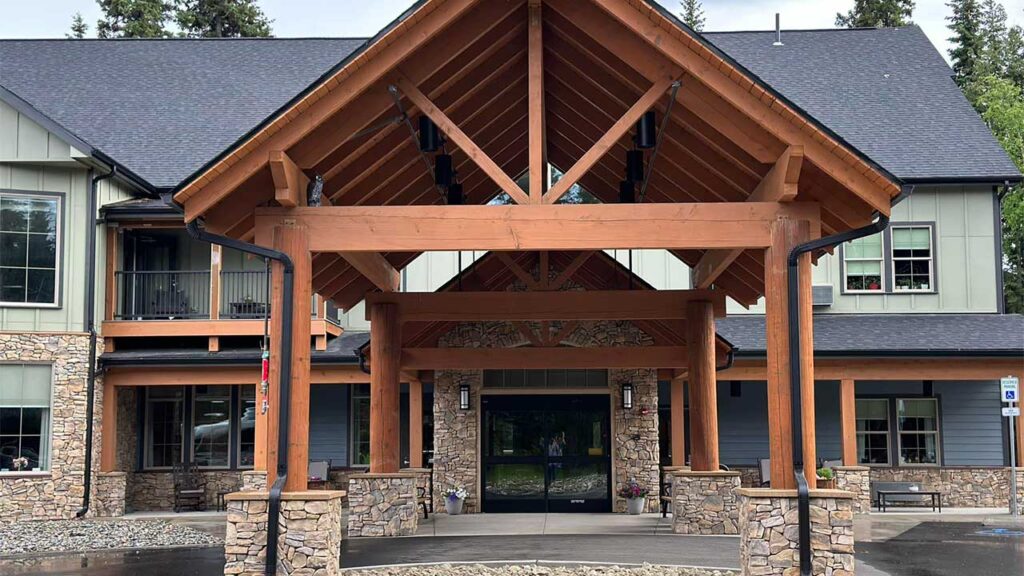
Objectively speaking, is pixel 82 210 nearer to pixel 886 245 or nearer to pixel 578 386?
pixel 578 386

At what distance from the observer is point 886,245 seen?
74.4 feet

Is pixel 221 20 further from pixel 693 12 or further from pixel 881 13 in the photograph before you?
pixel 881 13

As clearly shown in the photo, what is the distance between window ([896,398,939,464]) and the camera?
22.4 metres

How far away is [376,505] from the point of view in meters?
15.5

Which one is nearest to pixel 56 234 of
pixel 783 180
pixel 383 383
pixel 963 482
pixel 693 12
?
pixel 383 383

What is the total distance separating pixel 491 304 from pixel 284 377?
→ 5451 mm

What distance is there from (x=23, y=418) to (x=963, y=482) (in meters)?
17.0

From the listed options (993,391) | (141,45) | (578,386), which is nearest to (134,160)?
(141,45)

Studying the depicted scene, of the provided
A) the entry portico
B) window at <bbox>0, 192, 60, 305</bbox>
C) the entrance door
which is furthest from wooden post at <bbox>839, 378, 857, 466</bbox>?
window at <bbox>0, 192, 60, 305</bbox>

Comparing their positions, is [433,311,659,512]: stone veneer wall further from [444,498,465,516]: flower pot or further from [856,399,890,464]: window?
[856,399,890,464]: window

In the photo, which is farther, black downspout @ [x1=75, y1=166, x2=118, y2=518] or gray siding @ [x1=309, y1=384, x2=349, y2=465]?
gray siding @ [x1=309, y1=384, x2=349, y2=465]

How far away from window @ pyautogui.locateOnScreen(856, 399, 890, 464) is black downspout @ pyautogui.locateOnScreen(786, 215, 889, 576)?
43.4 ft

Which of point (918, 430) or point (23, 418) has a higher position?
point (23, 418)

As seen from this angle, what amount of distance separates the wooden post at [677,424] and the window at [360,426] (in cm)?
618
